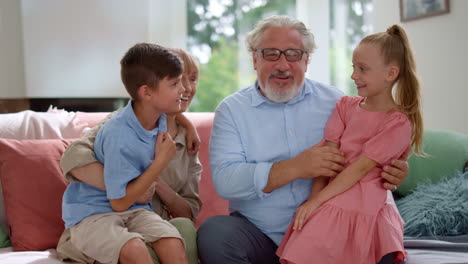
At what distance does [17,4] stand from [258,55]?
2782mm

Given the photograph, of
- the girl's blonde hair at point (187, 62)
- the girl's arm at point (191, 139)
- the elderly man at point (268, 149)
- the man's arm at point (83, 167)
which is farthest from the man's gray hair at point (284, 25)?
the man's arm at point (83, 167)

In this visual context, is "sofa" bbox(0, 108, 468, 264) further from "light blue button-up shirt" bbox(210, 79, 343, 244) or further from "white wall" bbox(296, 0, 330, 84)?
"white wall" bbox(296, 0, 330, 84)

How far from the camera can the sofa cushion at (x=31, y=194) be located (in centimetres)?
196

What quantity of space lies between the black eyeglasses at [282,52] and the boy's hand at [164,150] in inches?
21.7

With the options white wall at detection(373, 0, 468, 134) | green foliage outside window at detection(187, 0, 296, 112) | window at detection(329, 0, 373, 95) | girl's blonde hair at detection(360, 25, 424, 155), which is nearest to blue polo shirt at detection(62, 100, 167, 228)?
girl's blonde hair at detection(360, 25, 424, 155)

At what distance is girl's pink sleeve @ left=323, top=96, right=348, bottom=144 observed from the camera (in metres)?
1.86

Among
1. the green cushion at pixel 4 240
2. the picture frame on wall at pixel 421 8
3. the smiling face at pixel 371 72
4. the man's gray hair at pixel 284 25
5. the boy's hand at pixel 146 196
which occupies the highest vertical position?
the picture frame on wall at pixel 421 8

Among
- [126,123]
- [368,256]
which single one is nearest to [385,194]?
[368,256]

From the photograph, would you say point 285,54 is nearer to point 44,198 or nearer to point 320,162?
point 320,162

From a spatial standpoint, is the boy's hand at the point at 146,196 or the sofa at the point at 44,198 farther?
the sofa at the point at 44,198

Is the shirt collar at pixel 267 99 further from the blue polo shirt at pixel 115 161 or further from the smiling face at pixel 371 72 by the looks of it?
the blue polo shirt at pixel 115 161

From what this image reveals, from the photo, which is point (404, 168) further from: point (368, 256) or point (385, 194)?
point (368, 256)

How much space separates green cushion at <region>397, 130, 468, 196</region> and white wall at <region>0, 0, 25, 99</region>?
10.2 ft

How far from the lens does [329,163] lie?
1767 mm
